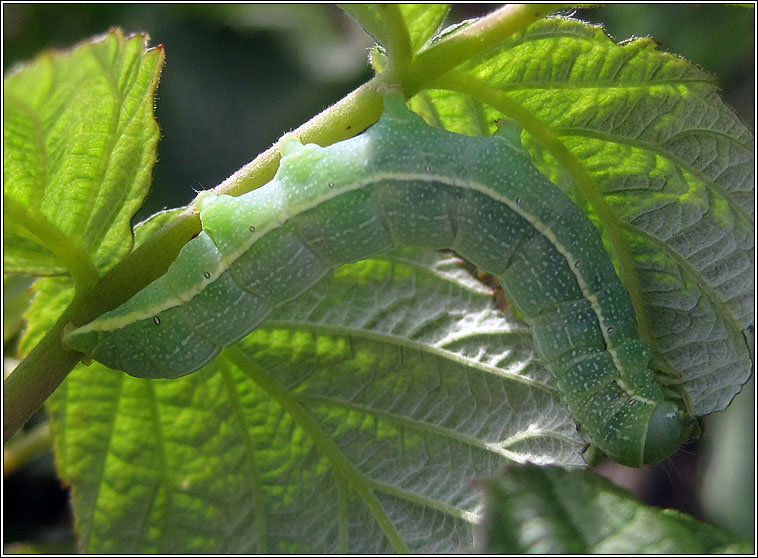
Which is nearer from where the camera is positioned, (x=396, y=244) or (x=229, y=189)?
(x=229, y=189)

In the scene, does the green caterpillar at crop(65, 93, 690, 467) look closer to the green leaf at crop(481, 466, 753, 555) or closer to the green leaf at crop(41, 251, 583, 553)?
the green leaf at crop(41, 251, 583, 553)

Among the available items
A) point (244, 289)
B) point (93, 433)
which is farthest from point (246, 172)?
point (93, 433)

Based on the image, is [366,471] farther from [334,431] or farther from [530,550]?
[530,550]

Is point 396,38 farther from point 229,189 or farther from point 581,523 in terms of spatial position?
point 581,523

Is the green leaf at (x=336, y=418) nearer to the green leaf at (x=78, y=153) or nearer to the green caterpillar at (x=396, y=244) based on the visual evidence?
the green caterpillar at (x=396, y=244)

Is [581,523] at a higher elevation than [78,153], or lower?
lower

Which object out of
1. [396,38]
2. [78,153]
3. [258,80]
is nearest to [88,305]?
[78,153]

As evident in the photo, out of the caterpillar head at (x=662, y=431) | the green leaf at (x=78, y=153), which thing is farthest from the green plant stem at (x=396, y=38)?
the caterpillar head at (x=662, y=431)

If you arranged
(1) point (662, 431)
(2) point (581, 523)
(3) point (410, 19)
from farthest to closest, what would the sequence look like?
(1) point (662, 431), (3) point (410, 19), (2) point (581, 523)
